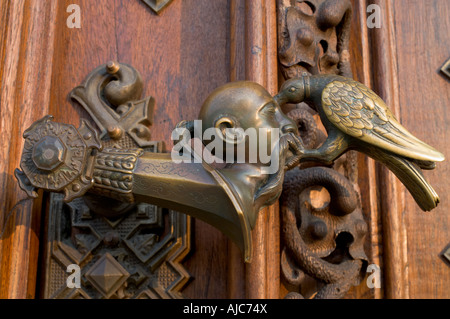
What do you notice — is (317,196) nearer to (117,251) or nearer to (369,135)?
(369,135)

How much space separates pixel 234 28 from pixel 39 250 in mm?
399

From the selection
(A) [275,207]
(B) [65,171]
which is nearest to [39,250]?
(B) [65,171]

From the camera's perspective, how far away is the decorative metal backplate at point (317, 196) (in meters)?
0.60

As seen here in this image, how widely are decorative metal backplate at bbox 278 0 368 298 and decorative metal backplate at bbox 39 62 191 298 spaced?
0.46 feet

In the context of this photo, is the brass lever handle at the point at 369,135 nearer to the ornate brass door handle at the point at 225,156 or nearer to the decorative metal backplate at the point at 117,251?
the ornate brass door handle at the point at 225,156

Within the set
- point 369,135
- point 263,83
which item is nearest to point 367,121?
point 369,135

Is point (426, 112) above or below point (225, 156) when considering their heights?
above

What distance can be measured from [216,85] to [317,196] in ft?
0.68

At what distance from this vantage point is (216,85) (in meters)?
0.67

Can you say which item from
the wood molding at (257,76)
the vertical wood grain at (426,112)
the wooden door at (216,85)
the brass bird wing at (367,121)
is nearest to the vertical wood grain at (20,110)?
the wooden door at (216,85)

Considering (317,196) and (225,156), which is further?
(317,196)

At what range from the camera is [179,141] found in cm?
54

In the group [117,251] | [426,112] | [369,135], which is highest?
[426,112]

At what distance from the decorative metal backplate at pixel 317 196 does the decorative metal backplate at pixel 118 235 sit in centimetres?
14
